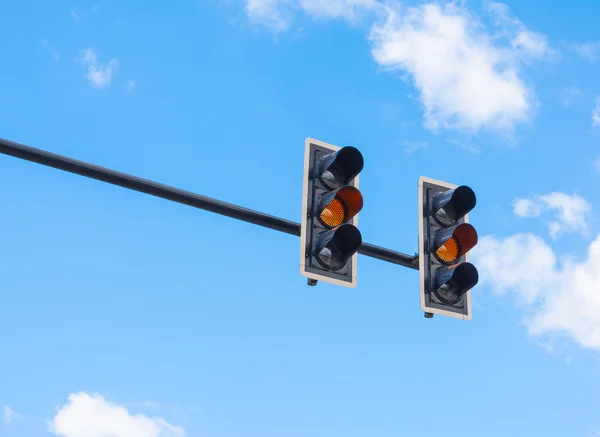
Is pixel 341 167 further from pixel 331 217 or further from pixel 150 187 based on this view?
pixel 150 187

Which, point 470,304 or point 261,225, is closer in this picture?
point 261,225

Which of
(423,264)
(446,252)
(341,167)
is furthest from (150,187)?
(446,252)

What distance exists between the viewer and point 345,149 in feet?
21.8

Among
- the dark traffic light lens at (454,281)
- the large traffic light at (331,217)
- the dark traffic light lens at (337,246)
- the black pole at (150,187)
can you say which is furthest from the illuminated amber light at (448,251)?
the dark traffic light lens at (337,246)

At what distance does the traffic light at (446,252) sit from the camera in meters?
6.98

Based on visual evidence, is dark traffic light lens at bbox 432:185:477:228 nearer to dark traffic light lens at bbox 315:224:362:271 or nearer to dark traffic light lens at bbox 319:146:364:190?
dark traffic light lens at bbox 319:146:364:190

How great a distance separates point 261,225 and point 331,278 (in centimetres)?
74

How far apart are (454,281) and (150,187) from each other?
271cm

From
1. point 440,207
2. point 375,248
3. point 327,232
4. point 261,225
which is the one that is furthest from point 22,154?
point 440,207

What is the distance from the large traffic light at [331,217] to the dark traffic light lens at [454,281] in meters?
0.85

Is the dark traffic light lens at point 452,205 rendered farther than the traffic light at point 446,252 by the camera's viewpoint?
Yes

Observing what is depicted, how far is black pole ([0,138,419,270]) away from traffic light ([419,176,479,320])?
528mm

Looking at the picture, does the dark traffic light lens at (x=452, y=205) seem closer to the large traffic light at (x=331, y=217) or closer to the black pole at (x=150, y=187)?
the black pole at (x=150, y=187)

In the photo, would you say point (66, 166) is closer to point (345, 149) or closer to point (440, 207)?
point (345, 149)
